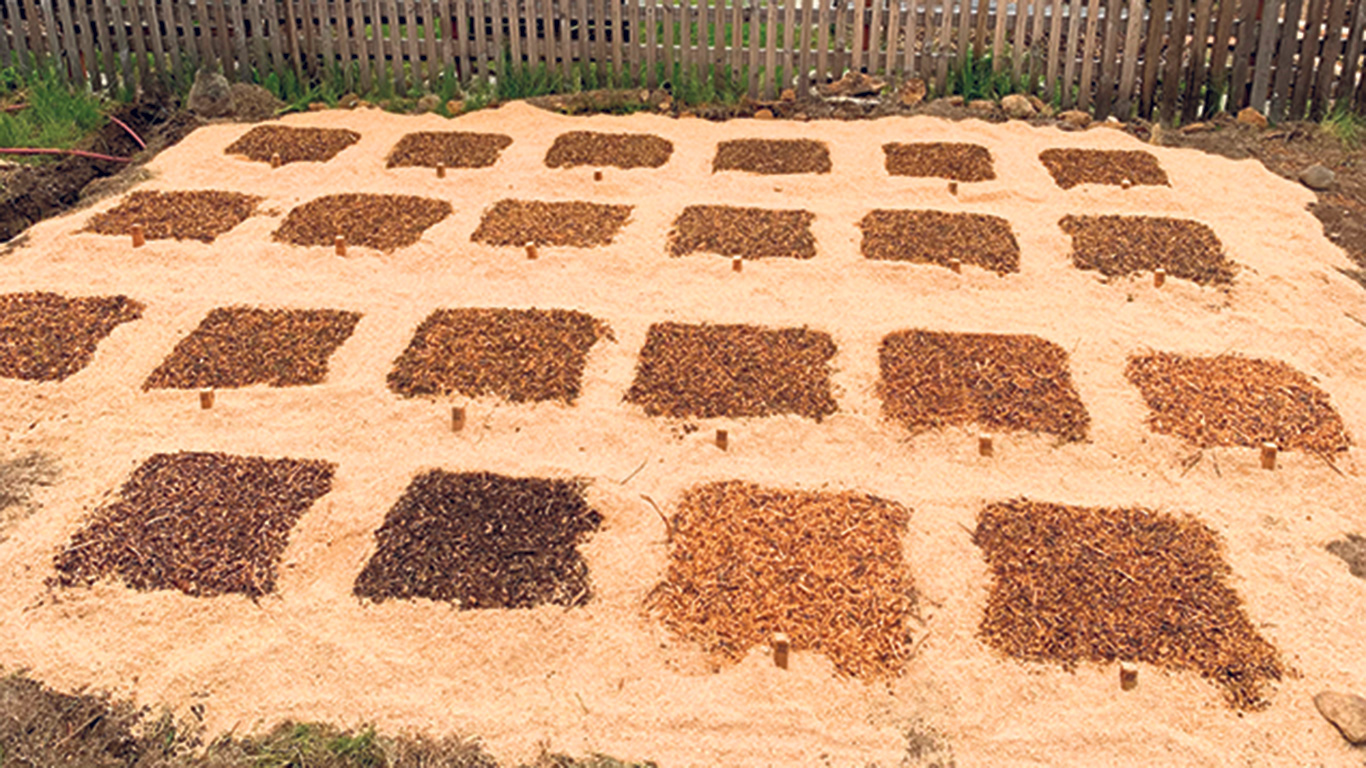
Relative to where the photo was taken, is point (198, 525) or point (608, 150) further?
point (608, 150)

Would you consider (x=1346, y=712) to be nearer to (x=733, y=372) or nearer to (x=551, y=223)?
(x=733, y=372)

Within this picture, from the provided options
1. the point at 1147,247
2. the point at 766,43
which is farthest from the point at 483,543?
the point at 766,43

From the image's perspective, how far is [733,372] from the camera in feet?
19.6

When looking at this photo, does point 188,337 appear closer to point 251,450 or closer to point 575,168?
point 251,450

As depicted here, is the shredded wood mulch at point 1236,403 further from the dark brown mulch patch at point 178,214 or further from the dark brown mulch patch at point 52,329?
the dark brown mulch patch at point 178,214

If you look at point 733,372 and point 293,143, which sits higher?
point 293,143

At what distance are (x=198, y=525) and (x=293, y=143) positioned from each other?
4905 millimetres

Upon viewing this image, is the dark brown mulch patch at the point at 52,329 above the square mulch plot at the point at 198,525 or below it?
above

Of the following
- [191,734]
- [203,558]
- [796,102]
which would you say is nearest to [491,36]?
[796,102]

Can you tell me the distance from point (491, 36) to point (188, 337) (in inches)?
187

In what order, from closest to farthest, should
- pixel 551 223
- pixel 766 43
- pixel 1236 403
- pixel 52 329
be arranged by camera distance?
1. pixel 1236 403
2. pixel 52 329
3. pixel 551 223
4. pixel 766 43

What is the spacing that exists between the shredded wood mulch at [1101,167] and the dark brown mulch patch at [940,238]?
3.47 feet

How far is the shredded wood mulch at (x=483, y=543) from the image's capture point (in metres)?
4.55

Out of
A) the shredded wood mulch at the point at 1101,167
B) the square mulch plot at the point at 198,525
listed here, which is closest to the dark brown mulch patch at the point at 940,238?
the shredded wood mulch at the point at 1101,167
